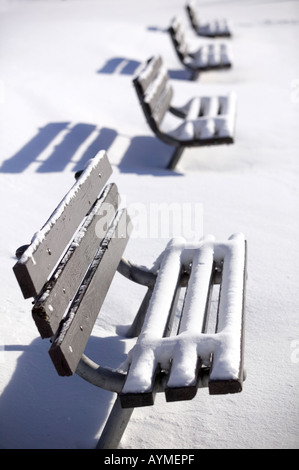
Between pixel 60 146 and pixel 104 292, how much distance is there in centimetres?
308

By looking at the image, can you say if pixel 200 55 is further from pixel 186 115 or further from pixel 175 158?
pixel 175 158

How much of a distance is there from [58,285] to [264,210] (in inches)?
97.1

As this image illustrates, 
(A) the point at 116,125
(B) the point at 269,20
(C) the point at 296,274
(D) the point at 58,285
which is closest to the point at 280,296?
(C) the point at 296,274

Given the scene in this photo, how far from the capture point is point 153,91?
5.18 m

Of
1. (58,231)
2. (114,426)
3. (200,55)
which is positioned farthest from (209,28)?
(114,426)

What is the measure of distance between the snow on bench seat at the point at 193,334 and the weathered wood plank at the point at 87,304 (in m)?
0.19

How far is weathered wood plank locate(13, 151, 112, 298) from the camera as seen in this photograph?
1.89m

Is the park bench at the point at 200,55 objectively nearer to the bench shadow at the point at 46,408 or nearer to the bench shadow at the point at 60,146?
the bench shadow at the point at 60,146

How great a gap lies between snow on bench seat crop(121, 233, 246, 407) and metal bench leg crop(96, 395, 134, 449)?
16 centimetres

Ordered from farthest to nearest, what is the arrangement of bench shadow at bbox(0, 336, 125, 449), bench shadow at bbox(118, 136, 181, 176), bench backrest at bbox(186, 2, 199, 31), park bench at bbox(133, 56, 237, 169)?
1. bench backrest at bbox(186, 2, 199, 31)
2. bench shadow at bbox(118, 136, 181, 176)
3. park bench at bbox(133, 56, 237, 169)
4. bench shadow at bbox(0, 336, 125, 449)

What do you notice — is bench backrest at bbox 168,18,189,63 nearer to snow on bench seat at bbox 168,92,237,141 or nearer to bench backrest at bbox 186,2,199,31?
bench backrest at bbox 186,2,199,31

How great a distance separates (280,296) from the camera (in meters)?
3.22

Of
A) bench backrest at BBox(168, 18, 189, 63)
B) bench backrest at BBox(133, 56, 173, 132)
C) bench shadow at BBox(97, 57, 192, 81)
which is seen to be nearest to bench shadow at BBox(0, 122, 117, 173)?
bench backrest at BBox(133, 56, 173, 132)

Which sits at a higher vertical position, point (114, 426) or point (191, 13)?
point (114, 426)
